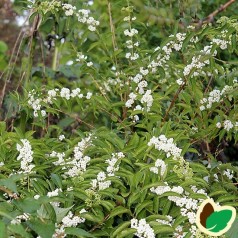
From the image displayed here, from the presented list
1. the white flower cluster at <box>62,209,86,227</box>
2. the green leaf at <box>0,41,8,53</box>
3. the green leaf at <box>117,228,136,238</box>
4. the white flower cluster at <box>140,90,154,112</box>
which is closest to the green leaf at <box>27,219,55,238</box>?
the white flower cluster at <box>62,209,86,227</box>

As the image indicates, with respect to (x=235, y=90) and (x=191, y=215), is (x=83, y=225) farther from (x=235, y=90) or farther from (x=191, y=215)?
(x=235, y=90)

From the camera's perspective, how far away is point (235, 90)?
1730 mm

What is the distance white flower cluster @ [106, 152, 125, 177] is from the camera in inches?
58.3

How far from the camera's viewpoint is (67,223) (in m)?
1.28

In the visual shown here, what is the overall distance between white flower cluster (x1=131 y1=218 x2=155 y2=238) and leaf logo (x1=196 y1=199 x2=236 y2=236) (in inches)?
5.3

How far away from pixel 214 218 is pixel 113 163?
15.0 inches

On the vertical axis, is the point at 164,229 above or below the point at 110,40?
below

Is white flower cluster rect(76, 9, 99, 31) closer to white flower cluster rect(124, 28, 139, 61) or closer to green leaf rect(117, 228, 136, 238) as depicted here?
white flower cluster rect(124, 28, 139, 61)

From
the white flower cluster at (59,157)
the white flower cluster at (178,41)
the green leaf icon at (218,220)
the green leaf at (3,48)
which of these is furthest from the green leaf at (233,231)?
the green leaf at (3,48)

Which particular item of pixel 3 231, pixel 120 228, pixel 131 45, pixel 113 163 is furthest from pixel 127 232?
pixel 131 45

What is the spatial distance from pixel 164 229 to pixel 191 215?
0.23ft

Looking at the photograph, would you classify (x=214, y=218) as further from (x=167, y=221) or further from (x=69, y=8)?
(x=69, y=8)

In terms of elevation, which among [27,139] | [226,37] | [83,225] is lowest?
[83,225]

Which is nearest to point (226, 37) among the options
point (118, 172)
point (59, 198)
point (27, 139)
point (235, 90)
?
point (235, 90)
